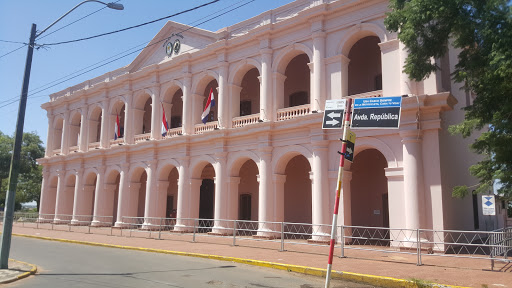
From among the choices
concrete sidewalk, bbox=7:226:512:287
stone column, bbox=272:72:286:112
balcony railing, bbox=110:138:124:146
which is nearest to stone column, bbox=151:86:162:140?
balcony railing, bbox=110:138:124:146

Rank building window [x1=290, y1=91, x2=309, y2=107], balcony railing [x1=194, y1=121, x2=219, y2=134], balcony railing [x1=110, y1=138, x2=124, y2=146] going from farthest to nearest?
balcony railing [x1=110, y1=138, x2=124, y2=146] → building window [x1=290, y1=91, x2=309, y2=107] → balcony railing [x1=194, y1=121, x2=219, y2=134]

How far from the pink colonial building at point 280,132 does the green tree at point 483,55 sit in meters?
3.76

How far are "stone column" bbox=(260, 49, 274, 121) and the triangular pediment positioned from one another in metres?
3.89

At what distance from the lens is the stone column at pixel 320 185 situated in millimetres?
16856

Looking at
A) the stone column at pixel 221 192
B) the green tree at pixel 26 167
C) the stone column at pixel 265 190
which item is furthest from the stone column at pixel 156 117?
the green tree at pixel 26 167

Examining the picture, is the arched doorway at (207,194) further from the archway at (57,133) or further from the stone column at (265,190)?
the archway at (57,133)

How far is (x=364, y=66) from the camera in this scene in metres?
20.4

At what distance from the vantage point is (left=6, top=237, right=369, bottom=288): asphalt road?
29.2 ft

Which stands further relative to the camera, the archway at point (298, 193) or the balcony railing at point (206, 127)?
the balcony railing at point (206, 127)

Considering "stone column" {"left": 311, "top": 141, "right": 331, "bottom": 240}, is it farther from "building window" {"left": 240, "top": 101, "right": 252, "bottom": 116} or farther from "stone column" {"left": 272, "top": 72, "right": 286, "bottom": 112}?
"building window" {"left": 240, "top": 101, "right": 252, "bottom": 116}

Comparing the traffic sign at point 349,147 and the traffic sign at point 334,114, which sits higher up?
Answer: the traffic sign at point 334,114

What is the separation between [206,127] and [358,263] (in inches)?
512

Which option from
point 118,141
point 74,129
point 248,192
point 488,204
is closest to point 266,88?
point 248,192

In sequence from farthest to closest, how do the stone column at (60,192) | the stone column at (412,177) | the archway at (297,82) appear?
the stone column at (60,192) → the archway at (297,82) → the stone column at (412,177)
